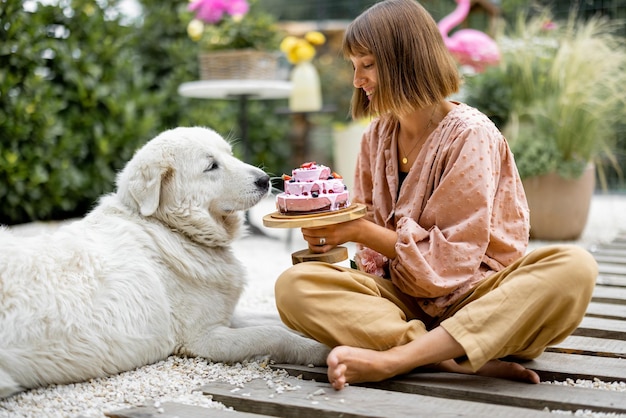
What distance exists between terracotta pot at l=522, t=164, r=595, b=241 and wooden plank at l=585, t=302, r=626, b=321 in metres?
1.91

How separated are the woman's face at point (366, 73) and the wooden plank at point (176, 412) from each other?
1.16 meters

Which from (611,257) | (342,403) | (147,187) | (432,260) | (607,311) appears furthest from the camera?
(611,257)

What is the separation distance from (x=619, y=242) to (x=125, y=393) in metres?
3.77

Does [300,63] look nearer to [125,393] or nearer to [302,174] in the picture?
[302,174]

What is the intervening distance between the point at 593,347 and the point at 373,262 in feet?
2.81

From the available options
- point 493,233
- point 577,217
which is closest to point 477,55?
point 577,217

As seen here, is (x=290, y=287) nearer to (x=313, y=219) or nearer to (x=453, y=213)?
(x=313, y=219)

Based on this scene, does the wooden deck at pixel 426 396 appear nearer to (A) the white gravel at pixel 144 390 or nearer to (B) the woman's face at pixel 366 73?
(A) the white gravel at pixel 144 390

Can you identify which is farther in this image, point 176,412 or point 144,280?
point 144,280

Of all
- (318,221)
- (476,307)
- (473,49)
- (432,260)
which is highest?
(473,49)

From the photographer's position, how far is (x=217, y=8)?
585 cm

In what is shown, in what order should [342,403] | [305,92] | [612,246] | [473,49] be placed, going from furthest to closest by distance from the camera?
[473,49] → [305,92] → [612,246] → [342,403]

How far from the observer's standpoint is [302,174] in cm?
225

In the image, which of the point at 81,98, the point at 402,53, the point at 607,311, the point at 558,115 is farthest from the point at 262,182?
the point at 81,98
